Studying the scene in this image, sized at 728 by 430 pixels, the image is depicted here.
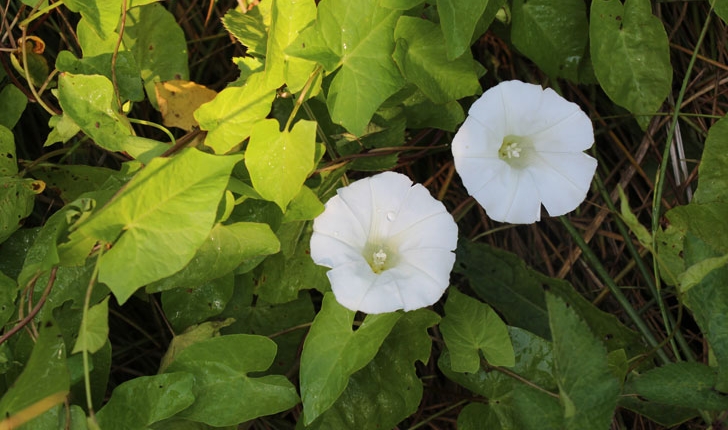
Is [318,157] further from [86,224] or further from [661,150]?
[661,150]

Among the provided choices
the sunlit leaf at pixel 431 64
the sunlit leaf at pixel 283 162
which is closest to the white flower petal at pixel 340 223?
the sunlit leaf at pixel 283 162

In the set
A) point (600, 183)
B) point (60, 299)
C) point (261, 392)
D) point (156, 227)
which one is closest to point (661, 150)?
point (600, 183)

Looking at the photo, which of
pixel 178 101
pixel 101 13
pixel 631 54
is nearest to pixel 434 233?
pixel 631 54

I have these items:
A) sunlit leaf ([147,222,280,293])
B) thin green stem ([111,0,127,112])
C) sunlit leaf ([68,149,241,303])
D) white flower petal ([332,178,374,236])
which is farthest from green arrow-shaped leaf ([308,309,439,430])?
thin green stem ([111,0,127,112])

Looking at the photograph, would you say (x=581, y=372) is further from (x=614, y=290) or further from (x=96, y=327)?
(x=96, y=327)

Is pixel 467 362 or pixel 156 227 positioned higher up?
pixel 156 227

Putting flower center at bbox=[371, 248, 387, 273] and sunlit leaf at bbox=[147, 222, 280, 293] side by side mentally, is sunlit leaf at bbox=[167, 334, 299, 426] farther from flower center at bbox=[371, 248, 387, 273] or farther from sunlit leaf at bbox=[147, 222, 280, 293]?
flower center at bbox=[371, 248, 387, 273]
